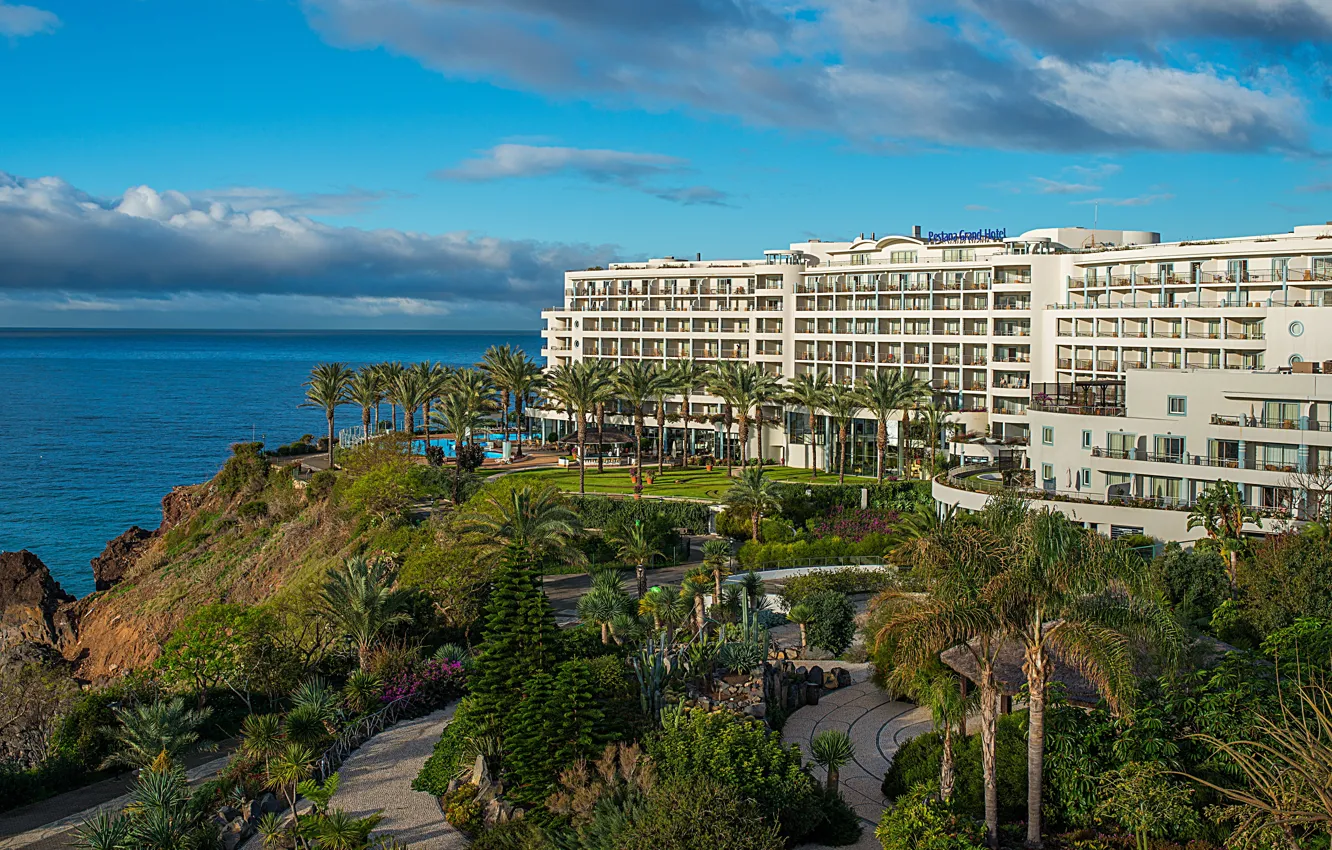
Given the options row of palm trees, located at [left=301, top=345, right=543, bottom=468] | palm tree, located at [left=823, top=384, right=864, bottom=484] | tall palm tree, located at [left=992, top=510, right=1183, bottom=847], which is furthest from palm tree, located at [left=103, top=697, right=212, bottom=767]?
row of palm trees, located at [left=301, top=345, right=543, bottom=468]

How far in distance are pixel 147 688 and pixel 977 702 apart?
1007 inches

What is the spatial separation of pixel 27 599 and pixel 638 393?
41.2 meters

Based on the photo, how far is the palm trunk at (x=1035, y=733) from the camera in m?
21.3

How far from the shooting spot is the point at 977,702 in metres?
27.1

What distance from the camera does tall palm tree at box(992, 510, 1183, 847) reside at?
68.3 ft

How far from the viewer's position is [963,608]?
21.6 metres

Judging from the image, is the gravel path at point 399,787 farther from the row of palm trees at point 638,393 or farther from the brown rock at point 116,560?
the brown rock at point 116,560

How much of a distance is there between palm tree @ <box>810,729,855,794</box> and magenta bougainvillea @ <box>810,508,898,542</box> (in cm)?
2999

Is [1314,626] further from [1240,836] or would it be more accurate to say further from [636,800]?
[636,800]

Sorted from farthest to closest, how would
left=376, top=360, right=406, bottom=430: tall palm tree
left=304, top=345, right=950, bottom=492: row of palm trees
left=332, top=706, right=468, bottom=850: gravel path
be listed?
left=376, top=360, right=406, bottom=430: tall palm tree, left=304, top=345, right=950, bottom=492: row of palm trees, left=332, top=706, right=468, bottom=850: gravel path

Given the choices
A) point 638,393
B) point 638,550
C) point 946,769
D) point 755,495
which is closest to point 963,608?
point 946,769

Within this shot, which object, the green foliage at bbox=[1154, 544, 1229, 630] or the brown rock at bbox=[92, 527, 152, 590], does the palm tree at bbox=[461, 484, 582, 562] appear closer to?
the green foliage at bbox=[1154, 544, 1229, 630]

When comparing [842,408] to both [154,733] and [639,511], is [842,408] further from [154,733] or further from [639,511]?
[154,733]

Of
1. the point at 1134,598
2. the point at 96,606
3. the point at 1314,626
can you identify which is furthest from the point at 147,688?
the point at 96,606
